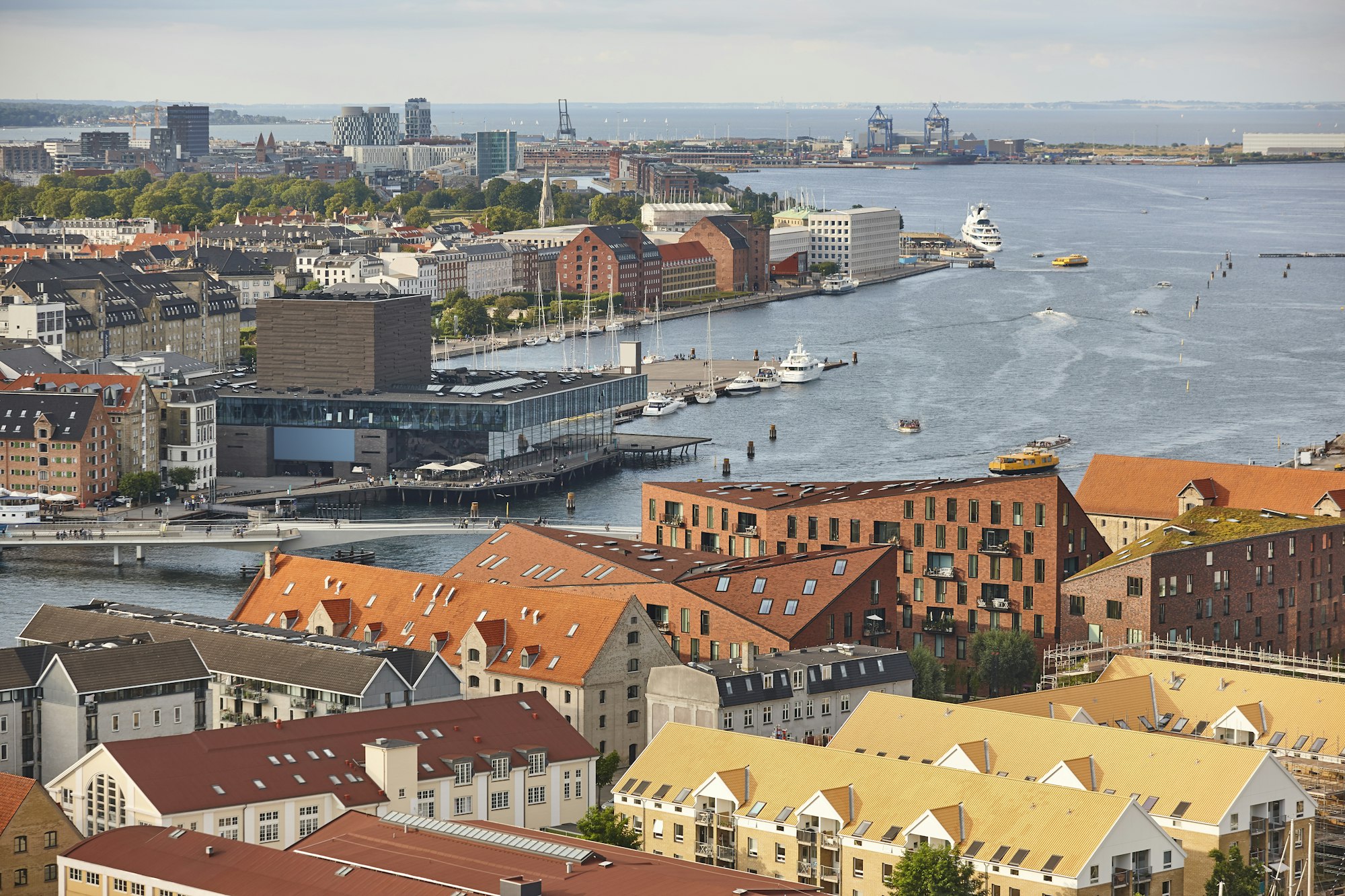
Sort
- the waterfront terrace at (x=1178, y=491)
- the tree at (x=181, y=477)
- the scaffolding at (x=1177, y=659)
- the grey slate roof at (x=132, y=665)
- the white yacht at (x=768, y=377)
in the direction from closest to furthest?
1. the grey slate roof at (x=132, y=665)
2. the scaffolding at (x=1177, y=659)
3. the waterfront terrace at (x=1178, y=491)
4. the tree at (x=181, y=477)
5. the white yacht at (x=768, y=377)

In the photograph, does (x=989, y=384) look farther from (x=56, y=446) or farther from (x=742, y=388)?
(x=56, y=446)

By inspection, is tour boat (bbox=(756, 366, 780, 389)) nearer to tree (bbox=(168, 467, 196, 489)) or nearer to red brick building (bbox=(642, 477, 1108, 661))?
tree (bbox=(168, 467, 196, 489))

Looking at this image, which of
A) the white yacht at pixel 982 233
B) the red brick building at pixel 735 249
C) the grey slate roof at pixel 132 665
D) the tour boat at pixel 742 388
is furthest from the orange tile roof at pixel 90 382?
the white yacht at pixel 982 233

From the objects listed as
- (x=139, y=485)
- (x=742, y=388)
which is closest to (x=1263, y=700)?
(x=139, y=485)

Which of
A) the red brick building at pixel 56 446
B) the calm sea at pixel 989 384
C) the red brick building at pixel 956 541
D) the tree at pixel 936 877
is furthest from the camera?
the red brick building at pixel 56 446

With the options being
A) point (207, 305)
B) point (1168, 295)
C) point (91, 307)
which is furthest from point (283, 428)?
point (1168, 295)

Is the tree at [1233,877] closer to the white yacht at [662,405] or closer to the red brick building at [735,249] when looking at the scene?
the white yacht at [662,405]
